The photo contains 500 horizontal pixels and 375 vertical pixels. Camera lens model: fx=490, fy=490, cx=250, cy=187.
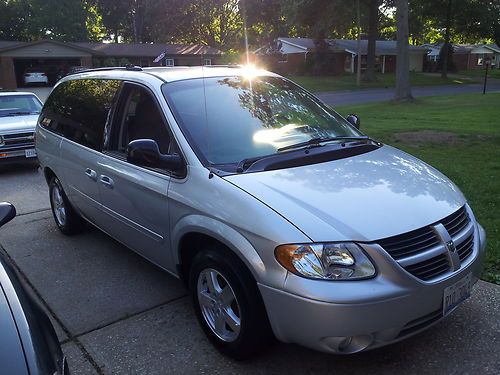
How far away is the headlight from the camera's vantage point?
2524mm

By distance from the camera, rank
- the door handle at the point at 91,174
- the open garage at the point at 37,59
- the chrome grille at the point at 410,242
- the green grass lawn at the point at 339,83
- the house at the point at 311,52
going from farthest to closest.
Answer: the house at the point at 311,52 → the open garage at the point at 37,59 → the green grass lawn at the point at 339,83 → the door handle at the point at 91,174 → the chrome grille at the point at 410,242

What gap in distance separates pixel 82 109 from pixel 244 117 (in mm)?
2001

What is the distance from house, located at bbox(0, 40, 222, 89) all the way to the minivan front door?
118ft

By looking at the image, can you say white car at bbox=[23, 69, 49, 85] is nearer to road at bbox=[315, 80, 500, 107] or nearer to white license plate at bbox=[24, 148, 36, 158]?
road at bbox=[315, 80, 500, 107]

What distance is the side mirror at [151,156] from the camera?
3275 millimetres

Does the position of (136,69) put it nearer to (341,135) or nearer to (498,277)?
(341,135)

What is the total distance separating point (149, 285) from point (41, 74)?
40.5 metres

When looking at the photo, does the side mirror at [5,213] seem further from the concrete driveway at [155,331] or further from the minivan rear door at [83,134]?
the minivan rear door at [83,134]

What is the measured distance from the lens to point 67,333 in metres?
3.52

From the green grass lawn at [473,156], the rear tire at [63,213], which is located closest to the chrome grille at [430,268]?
the green grass lawn at [473,156]

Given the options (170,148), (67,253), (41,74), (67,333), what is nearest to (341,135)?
(170,148)

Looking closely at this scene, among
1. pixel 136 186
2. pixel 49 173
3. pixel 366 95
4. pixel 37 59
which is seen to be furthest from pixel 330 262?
pixel 37 59

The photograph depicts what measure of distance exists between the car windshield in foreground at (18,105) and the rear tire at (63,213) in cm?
540

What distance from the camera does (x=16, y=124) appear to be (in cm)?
941
